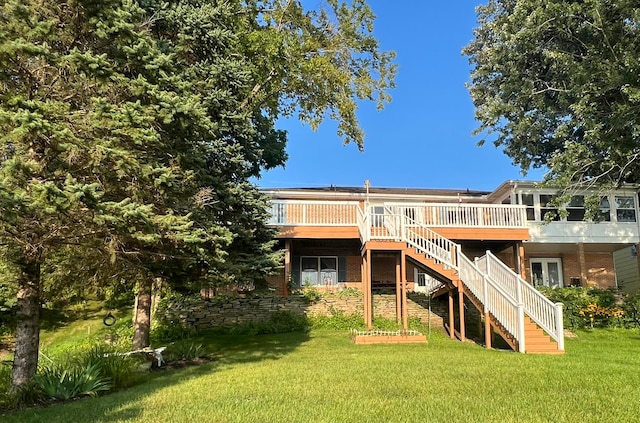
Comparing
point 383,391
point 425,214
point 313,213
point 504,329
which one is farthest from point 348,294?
point 383,391

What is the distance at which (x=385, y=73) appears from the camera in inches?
677

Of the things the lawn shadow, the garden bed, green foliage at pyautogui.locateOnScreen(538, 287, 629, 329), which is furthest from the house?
the lawn shadow

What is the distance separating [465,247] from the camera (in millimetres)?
19688

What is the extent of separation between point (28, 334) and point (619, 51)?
15249mm

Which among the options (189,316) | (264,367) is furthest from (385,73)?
(264,367)

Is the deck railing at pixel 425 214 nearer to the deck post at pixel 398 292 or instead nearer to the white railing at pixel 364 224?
the white railing at pixel 364 224

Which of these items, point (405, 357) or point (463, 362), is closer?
point (463, 362)

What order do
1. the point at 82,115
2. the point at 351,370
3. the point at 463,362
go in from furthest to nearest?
1. the point at 463,362
2. the point at 351,370
3. the point at 82,115

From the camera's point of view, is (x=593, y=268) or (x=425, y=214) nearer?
(x=425, y=214)

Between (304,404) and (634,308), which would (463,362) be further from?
(634,308)

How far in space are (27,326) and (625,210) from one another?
841 inches

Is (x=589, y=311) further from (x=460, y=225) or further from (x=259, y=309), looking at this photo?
(x=259, y=309)

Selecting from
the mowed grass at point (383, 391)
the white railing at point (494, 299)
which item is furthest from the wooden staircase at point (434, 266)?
the mowed grass at point (383, 391)

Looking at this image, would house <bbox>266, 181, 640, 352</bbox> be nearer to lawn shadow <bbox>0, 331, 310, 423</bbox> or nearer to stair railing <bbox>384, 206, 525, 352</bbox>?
stair railing <bbox>384, 206, 525, 352</bbox>
